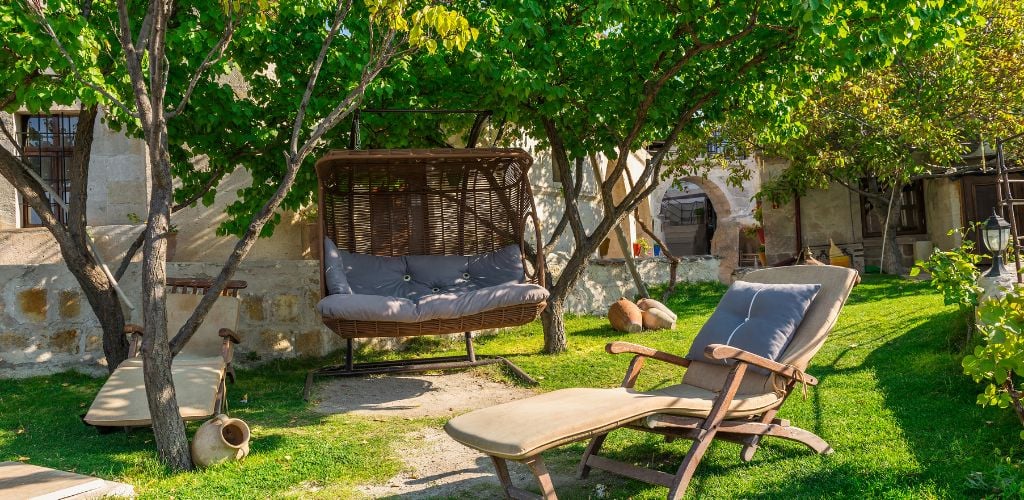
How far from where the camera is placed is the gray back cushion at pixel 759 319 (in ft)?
12.7

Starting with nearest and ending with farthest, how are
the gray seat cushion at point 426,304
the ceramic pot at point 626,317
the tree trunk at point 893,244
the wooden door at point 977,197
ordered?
the gray seat cushion at point 426,304
the ceramic pot at point 626,317
the tree trunk at point 893,244
the wooden door at point 977,197

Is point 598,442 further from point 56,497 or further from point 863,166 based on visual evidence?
point 863,166

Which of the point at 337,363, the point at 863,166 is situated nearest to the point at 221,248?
the point at 337,363

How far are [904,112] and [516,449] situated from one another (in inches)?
485

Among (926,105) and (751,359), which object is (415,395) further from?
(926,105)

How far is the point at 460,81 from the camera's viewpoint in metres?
6.92

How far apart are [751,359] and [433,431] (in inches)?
85.6

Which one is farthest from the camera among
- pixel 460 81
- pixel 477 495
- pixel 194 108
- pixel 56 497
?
pixel 460 81

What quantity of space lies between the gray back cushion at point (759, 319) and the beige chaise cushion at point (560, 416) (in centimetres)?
40

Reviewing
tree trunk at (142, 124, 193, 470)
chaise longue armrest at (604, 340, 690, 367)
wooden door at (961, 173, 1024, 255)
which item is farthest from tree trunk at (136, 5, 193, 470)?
wooden door at (961, 173, 1024, 255)

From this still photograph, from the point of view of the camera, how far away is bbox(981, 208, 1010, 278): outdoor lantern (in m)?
5.45

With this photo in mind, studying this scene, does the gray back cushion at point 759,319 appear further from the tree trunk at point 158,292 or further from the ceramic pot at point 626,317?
the ceramic pot at point 626,317

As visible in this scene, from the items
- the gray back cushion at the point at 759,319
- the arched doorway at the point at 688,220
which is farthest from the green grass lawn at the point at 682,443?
the arched doorway at the point at 688,220

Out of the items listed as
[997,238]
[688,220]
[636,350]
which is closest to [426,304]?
[636,350]
